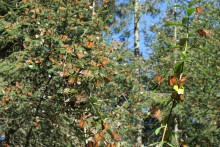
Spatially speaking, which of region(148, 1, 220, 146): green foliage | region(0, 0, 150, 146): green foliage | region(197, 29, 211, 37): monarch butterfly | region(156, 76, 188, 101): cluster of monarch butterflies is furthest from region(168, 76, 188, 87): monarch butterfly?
region(148, 1, 220, 146): green foliage

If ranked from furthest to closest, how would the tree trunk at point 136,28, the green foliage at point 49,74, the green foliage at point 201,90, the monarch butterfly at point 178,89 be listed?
the tree trunk at point 136,28, the green foliage at point 201,90, the green foliage at point 49,74, the monarch butterfly at point 178,89

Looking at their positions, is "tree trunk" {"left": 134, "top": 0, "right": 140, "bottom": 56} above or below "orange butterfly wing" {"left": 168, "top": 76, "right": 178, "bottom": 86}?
below

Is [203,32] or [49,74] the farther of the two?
[49,74]

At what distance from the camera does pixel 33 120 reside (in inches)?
124

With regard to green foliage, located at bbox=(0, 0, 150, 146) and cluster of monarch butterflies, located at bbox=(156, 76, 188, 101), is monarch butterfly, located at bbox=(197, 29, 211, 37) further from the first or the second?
green foliage, located at bbox=(0, 0, 150, 146)

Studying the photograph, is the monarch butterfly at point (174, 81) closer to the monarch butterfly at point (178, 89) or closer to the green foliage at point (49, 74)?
the monarch butterfly at point (178, 89)

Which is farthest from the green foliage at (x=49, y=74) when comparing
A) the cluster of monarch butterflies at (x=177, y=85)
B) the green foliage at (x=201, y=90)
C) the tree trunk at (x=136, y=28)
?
the tree trunk at (x=136, y=28)

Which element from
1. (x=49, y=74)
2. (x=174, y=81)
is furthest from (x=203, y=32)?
(x=49, y=74)

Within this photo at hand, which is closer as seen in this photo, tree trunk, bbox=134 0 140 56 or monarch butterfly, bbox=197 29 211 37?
monarch butterfly, bbox=197 29 211 37

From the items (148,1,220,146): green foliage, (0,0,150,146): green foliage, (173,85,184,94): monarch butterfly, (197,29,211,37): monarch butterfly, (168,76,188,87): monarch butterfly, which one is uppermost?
(197,29,211,37): monarch butterfly

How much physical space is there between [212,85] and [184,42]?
32.5ft

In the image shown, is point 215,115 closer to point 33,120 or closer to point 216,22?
point 216,22

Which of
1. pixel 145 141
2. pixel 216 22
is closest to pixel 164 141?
pixel 216 22

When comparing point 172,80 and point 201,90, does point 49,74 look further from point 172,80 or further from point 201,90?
point 201,90
